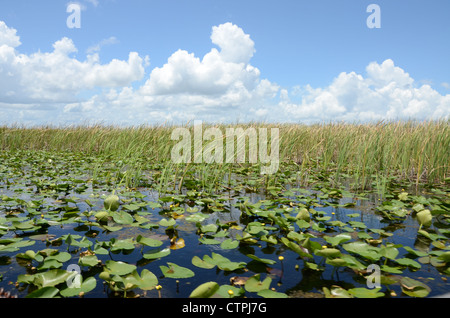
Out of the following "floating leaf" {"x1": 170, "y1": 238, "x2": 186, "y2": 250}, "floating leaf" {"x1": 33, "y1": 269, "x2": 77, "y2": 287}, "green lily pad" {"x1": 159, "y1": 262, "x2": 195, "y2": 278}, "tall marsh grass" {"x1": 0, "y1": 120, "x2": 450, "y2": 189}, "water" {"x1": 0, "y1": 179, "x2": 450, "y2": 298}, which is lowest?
"water" {"x1": 0, "y1": 179, "x2": 450, "y2": 298}

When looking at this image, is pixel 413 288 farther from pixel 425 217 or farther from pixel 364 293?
pixel 425 217

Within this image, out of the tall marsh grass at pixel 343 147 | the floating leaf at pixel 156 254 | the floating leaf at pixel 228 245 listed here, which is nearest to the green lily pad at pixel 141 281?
the floating leaf at pixel 156 254

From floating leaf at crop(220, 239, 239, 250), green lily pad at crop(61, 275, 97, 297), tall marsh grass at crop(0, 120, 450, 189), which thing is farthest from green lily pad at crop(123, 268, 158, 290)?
tall marsh grass at crop(0, 120, 450, 189)

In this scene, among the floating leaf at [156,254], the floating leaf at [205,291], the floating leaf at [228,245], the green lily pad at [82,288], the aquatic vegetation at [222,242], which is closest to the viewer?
the floating leaf at [205,291]

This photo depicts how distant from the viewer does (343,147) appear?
418cm

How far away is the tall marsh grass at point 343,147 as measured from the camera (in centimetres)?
425

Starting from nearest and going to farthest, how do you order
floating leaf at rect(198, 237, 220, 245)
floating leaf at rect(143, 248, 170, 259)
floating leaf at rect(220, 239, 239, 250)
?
floating leaf at rect(143, 248, 170, 259)
floating leaf at rect(220, 239, 239, 250)
floating leaf at rect(198, 237, 220, 245)

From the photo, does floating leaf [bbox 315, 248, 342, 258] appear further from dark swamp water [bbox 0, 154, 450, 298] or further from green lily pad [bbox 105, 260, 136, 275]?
green lily pad [bbox 105, 260, 136, 275]

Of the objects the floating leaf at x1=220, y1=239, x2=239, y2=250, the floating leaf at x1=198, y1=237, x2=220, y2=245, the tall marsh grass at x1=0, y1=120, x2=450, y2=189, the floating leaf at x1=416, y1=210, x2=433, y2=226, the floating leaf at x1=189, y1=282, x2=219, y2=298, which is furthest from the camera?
the tall marsh grass at x1=0, y1=120, x2=450, y2=189

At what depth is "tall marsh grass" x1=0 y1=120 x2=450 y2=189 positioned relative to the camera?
13.9ft

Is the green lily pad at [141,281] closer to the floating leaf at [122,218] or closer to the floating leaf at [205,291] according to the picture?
the floating leaf at [205,291]

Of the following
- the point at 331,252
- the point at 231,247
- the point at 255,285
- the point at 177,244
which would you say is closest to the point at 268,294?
the point at 255,285

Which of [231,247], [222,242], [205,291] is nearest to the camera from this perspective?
[205,291]

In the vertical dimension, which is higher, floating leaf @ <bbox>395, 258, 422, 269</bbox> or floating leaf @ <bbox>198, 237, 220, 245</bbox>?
floating leaf @ <bbox>395, 258, 422, 269</bbox>
